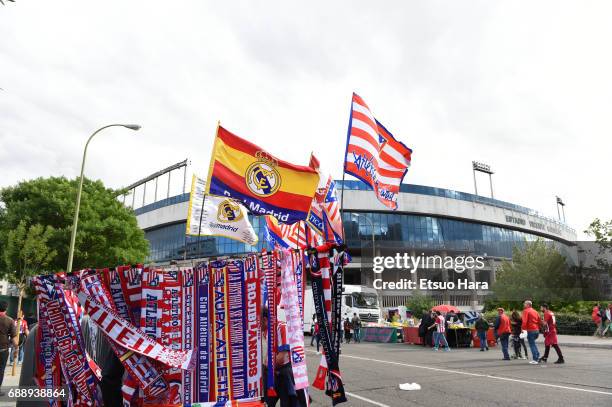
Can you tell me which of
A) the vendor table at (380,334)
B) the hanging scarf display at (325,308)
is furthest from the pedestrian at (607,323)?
the hanging scarf display at (325,308)

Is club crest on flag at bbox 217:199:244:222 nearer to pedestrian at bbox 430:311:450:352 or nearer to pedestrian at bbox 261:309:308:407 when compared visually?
pedestrian at bbox 261:309:308:407

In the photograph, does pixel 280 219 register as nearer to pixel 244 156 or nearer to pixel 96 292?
pixel 244 156

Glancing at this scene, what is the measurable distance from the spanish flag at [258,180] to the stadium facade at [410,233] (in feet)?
166

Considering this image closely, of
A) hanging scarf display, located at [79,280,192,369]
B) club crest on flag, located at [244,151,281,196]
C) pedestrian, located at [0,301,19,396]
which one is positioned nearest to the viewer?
hanging scarf display, located at [79,280,192,369]

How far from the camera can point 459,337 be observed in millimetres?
20656

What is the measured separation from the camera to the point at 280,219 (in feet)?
23.8

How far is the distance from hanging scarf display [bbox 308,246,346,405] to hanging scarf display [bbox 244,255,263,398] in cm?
75

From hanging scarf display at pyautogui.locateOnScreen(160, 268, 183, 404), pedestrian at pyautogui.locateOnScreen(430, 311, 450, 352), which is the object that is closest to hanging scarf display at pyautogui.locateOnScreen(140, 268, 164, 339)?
hanging scarf display at pyautogui.locateOnScreen(160, 268, 183, 404)

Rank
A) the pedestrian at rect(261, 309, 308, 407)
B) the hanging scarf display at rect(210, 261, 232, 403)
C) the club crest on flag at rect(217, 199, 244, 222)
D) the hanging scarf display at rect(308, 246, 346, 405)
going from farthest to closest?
the club crest on flag at rect(217, 199, 244, 222), the hanging scarf display at rect(308, 246, 346, 405), the pedestrian at rect(261, 309, 308, 407), the hanging scarf display at rect(210, 261, 232, 403)

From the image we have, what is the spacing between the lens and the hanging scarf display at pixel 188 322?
16.0 ft

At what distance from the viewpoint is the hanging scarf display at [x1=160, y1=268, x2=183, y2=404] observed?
4891 mm

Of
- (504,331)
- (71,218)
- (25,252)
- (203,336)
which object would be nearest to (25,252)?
(25,252)

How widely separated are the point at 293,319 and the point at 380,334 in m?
22.3

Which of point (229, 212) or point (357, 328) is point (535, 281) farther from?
point (229, 212)
